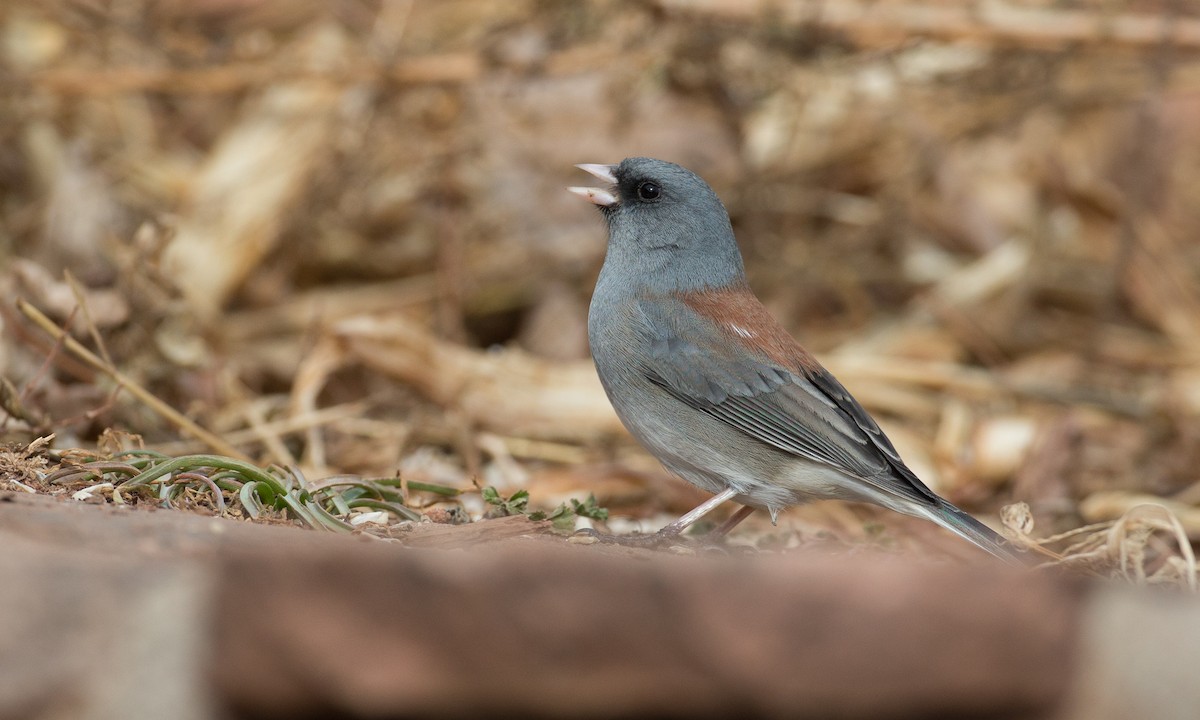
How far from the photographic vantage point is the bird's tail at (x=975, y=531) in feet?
9.13

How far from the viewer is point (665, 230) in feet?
11.8

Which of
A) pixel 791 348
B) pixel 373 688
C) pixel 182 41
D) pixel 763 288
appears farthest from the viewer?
pixel 763 288

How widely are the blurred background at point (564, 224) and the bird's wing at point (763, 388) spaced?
2.45 ft

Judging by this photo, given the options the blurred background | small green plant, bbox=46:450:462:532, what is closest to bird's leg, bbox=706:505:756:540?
the blurred background

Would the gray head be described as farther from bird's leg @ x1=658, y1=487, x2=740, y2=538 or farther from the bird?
bird's leg @ x1=658, y1=487, x2=740, y2=538

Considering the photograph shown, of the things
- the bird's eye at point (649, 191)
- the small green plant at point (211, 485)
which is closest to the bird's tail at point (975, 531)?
the bird's eye at point (649, 191)

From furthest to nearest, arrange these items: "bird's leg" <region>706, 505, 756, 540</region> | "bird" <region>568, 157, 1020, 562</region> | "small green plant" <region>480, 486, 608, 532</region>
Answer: "bird's leg" <region>706, 505, 756, 540</region>
"bird" <region>568, 157, 1020, 562</region>
"small green plant" <region>480, 486, 608, 532</region>

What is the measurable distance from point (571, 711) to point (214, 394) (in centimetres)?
328

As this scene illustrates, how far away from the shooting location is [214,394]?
4336mm

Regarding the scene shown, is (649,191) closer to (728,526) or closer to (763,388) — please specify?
(763,388)

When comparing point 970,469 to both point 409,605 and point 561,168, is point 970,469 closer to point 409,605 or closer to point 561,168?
point 561,168

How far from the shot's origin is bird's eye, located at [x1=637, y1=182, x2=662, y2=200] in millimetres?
3639

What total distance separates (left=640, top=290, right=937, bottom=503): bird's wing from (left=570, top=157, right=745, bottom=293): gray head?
0.15 metres

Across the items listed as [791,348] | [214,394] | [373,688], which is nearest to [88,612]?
[373,688]
